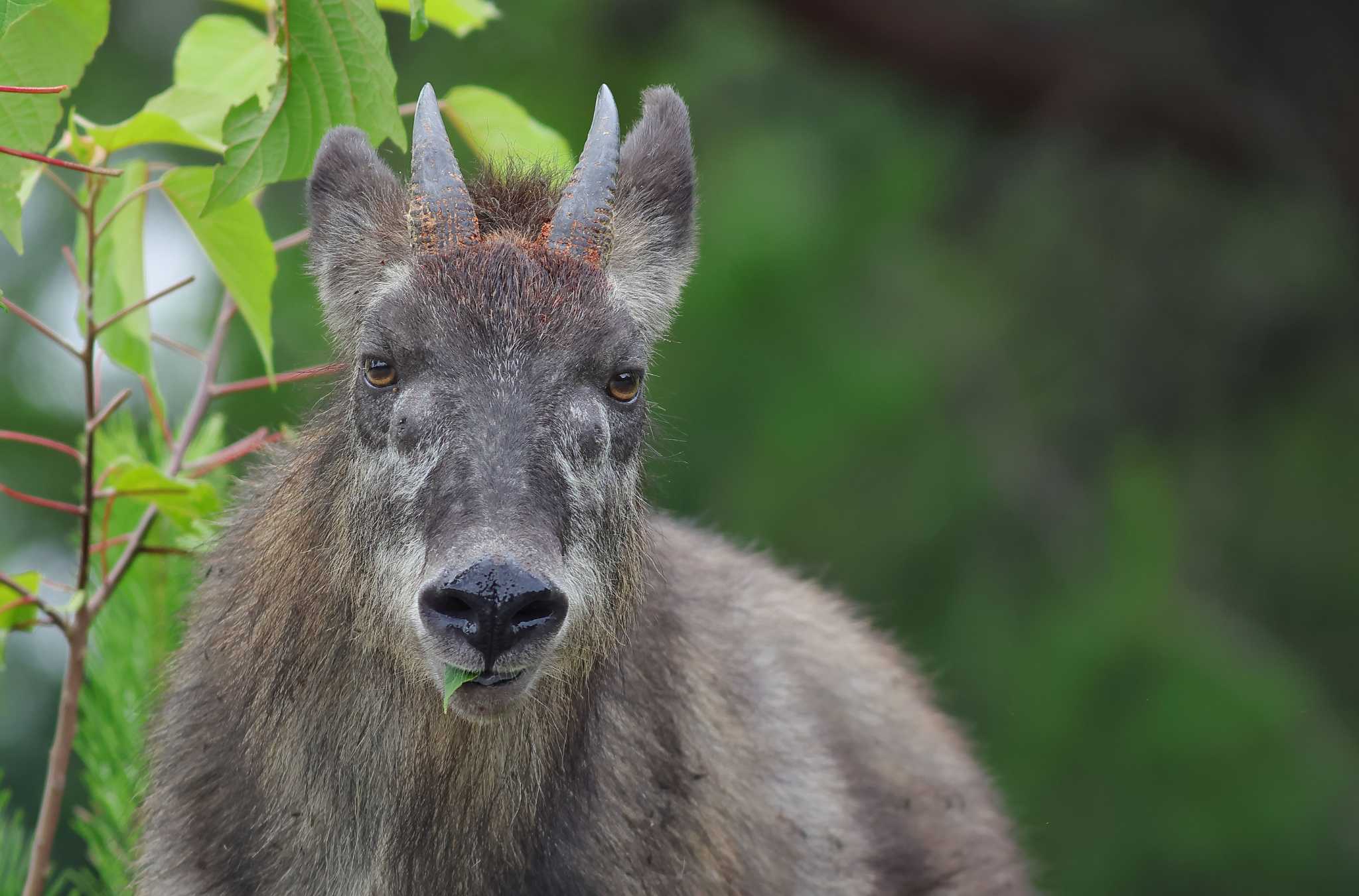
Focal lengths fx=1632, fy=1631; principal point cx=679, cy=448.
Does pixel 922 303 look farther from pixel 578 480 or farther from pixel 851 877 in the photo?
pixel 578 480

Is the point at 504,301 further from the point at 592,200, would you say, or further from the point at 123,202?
the point at 123,202

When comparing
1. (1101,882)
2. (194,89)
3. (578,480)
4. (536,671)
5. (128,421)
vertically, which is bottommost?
(1101,882)

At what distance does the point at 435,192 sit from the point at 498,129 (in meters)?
0.71

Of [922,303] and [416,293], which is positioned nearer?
[416,293]

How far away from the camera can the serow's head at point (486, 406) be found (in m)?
3.72

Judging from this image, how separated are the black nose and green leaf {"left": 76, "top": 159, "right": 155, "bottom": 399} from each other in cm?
121

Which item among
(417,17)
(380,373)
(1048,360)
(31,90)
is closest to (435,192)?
(380,373)

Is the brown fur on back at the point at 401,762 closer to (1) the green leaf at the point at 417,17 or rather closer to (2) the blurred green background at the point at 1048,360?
(1) the green leaf at the point at 417,17

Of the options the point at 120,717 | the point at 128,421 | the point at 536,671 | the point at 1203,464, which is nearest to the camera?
the point at 536,671

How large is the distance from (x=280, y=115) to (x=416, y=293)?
55 centimetres

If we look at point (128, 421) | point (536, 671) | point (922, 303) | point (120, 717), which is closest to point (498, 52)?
point (922, 303)

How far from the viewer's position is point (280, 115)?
396 centimetres

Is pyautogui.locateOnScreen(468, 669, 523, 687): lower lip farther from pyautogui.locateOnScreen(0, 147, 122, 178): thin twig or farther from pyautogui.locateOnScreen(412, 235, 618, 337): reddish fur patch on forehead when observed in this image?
pyautogui.locateOnScreen(0, 147, 122, 178): thin twig

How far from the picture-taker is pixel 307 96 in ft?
13.0
